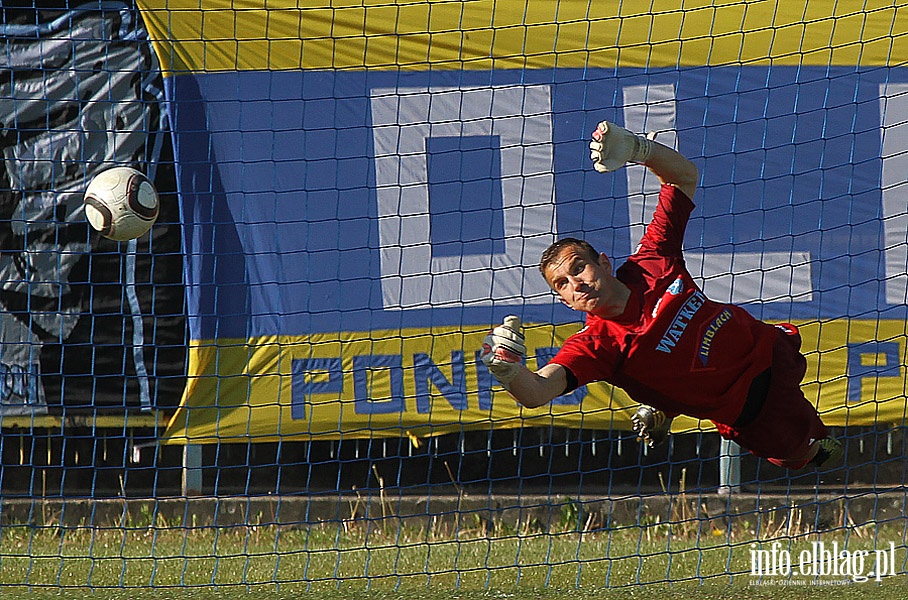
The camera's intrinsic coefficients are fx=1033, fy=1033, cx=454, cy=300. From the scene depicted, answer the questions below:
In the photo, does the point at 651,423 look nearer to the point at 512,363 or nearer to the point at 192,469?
the point at 512,363

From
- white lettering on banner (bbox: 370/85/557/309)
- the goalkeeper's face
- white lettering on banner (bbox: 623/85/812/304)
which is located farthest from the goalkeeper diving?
white lettering on banner (bbox: 370/85/557/309)

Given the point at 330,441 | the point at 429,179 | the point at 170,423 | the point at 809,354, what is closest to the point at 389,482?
the point at 330,441

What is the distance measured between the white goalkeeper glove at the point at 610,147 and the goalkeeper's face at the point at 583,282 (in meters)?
0.30

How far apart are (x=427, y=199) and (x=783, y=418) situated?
2409 mm

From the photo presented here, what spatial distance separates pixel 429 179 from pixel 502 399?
1.23 m

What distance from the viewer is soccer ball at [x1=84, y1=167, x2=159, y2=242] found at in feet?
13.3

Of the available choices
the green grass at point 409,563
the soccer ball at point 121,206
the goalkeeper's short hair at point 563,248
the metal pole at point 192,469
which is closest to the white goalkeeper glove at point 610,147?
the goalkeeper's short hair at point 563,248

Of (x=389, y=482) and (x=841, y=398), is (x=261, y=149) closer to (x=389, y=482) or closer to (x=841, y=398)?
(x=389, y=482)

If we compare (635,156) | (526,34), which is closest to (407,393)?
(526,34)

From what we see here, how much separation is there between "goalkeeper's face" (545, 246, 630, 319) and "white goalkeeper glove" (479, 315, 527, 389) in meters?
0.46

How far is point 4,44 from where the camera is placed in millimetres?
5371

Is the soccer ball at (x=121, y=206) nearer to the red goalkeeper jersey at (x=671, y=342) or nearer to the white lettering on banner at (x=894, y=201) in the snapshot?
the red goalkeeper jersey at (x=671, y=342)

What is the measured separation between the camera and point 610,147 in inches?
131

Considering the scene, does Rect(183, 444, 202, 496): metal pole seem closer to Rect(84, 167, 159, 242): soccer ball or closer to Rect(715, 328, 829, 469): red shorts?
Rect(84, 167, 159, 242): soccer ball
